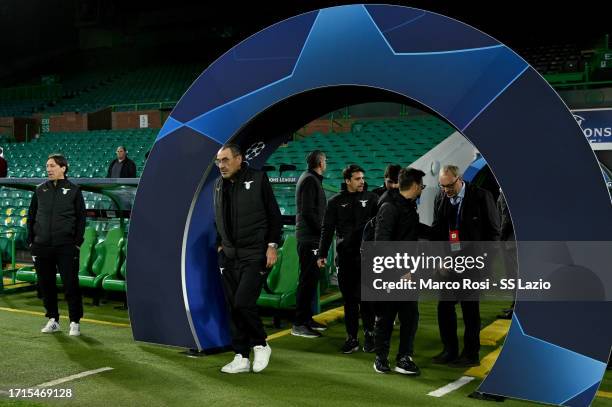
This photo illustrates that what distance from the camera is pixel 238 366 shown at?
214 inches

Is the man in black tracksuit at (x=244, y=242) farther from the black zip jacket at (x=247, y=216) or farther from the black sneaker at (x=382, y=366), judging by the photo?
the black sneaker at (x=382, y=366)

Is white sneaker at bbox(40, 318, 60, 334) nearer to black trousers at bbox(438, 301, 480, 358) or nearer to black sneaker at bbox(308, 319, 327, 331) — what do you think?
black sneaker at bbox(308, 319, 327, 331)

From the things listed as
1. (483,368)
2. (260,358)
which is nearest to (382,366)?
(483,368)

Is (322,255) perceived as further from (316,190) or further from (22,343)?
(22,343)

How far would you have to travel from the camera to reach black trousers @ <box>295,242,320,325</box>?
6879 mm

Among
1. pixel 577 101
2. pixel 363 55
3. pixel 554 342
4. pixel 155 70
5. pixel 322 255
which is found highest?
pixel 155 70

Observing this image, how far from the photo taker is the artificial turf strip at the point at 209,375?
4.77 metres

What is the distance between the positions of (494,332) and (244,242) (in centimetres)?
312

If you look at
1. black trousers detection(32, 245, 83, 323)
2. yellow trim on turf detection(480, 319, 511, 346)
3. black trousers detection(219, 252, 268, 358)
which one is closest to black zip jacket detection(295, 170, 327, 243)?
black trousers detection(219, 252, 268, 358)

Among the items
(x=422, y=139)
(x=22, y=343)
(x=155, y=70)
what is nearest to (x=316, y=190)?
(x=22, y=343)

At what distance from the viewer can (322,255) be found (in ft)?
20.8

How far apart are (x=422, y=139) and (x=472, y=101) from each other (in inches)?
416

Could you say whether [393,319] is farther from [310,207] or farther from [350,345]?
[310,207]

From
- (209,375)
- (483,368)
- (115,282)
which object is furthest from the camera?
(115,282)
